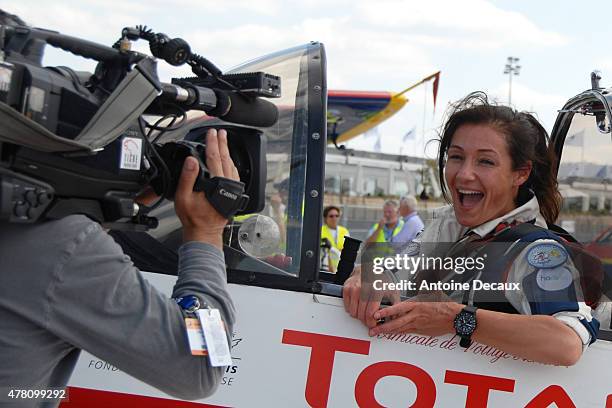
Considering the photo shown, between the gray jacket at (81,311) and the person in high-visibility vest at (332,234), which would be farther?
the person in high-visibility vest at (332,234)

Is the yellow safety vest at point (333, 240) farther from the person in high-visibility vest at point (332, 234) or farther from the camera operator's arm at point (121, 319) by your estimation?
the camera operator's arm at point (121, 319)

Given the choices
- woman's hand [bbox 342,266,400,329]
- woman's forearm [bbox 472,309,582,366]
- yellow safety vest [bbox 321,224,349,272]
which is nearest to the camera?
woman's forearm [bbox 472,309,582,366]

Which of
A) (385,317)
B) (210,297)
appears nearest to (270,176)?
(385,317)

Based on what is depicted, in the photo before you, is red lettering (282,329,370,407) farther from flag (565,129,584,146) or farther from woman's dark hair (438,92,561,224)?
flag (565,129,584,146)

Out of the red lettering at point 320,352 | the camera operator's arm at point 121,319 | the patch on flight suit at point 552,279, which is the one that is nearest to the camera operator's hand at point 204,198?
the camera operator's arm at point 121,319

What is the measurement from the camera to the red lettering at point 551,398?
2.06 m

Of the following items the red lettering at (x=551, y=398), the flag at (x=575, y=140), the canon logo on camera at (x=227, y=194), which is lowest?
the red lettering at (x=551, y=398)

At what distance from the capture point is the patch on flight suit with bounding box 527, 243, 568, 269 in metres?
2.12

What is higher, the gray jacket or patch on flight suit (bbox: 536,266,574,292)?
patch on flight suit (bbox: 536,266,574,292)

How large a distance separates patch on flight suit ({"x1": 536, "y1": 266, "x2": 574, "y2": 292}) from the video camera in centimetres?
98

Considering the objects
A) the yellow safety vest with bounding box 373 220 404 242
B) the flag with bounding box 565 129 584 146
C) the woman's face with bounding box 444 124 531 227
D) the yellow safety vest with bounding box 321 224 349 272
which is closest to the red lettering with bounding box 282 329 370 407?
the woman's face with bounding box 444 124 531 227

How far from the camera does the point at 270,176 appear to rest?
233 cm

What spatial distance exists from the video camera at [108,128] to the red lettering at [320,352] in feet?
2.25

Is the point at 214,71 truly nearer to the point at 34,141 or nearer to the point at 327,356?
the point at 34,141
